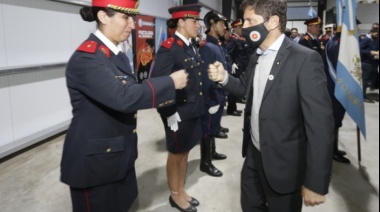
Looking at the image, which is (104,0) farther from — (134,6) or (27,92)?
(27,92)

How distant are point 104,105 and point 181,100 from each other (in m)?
1.02

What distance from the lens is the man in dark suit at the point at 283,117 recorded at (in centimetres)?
129

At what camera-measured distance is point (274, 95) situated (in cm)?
138

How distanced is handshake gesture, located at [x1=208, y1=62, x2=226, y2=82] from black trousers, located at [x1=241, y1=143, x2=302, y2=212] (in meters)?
0.43

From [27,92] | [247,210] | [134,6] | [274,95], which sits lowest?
[247,210]

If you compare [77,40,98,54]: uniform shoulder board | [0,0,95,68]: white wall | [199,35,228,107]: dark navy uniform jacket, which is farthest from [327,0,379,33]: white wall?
[0,0,95,68]: white wall

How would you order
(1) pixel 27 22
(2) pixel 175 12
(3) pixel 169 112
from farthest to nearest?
1. (1) pixel 27 22
2. (2) pixel 175 12
3. (3) pixel 169 112

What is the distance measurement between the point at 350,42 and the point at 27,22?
11.8ft

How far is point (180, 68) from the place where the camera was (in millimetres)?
2287

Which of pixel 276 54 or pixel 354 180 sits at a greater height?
pixel 276 54

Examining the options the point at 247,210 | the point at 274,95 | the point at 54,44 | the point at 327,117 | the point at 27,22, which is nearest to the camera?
the point at 327,117

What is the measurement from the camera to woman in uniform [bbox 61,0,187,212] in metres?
1.20

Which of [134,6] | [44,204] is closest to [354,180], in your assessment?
[134,6]

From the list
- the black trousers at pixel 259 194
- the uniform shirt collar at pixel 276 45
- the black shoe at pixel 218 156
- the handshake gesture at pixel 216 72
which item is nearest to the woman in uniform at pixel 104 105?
the handshake gesture at pixel 216 72
